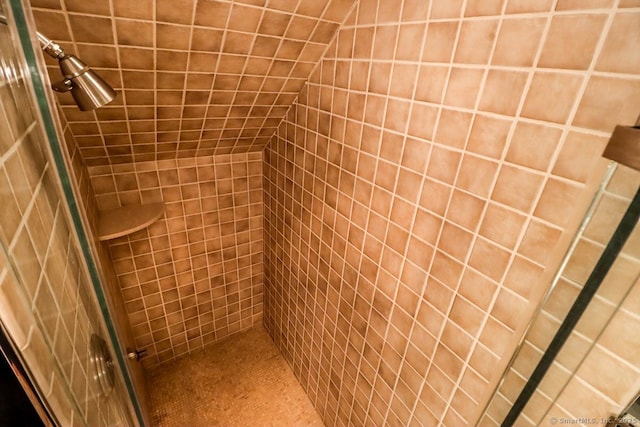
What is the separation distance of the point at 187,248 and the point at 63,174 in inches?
50.1

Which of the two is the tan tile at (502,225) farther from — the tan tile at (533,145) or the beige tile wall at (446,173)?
the tan tile at (533,145)

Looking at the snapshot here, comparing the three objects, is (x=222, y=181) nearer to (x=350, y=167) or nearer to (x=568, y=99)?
(x=350, y=167)

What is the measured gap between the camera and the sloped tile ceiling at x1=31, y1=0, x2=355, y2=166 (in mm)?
847

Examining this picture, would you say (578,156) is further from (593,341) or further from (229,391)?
(229,391)

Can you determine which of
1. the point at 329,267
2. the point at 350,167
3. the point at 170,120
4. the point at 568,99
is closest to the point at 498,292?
the point at 568,99

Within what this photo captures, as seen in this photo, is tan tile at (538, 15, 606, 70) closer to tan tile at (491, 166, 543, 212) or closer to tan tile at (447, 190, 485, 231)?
tan tile at (491, 166, 543, 212)

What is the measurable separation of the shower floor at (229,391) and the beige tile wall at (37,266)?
4.20 ft

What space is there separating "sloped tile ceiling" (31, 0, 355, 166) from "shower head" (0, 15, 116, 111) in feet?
0.82

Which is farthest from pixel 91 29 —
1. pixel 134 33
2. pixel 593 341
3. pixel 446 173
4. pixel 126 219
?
pixel 593 341

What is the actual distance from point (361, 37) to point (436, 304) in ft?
2.92

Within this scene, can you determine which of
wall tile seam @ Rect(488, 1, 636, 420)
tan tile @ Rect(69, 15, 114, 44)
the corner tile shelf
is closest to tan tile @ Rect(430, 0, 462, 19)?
wall tile seam @ Rect(488, 1, 636, 420)

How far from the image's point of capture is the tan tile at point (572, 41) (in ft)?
1.77

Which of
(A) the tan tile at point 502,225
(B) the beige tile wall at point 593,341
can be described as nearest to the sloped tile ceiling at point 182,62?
(A) the tan tile at point 502,225

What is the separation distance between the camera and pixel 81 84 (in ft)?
2.24
